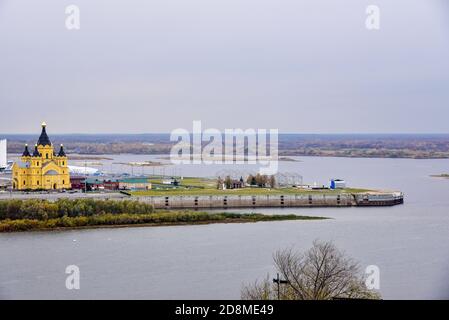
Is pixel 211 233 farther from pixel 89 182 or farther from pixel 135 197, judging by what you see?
pixel 89 182

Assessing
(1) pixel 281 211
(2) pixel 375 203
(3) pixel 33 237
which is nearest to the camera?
(3) pixel 33 237

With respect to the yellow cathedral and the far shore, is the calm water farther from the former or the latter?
the yellow cathedral

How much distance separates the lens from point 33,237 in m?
7.78

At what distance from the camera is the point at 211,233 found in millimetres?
8133

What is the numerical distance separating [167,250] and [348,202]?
5.75m

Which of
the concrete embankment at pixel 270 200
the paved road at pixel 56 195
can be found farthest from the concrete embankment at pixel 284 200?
the paved road at pixel 56 195

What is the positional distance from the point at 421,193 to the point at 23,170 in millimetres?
5711

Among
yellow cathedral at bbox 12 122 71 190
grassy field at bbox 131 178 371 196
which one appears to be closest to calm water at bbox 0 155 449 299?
grassy field at bbox 131 178 371 196

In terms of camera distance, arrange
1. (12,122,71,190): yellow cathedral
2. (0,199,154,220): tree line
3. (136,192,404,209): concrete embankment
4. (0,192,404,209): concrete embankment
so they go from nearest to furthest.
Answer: (0,199,154,220): tree line
(0,192,404,209): concrete embankment
(136,192,404,209): concrete embankment
(12,122,71,190): yellow cathedral

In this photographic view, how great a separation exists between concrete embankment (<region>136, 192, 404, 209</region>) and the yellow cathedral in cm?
144

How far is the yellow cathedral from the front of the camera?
11961 millimetres
